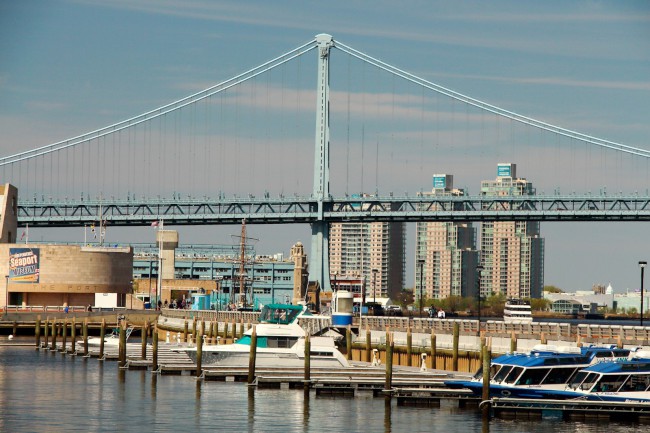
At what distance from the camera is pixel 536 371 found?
41906 mm

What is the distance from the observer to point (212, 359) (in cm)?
5519

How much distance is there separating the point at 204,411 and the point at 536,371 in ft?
34.9

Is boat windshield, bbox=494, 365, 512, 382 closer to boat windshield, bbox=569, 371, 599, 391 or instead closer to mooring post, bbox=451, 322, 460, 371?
boat windshield, bbox=569, 371, 599, 391

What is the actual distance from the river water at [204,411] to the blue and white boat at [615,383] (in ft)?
2.77

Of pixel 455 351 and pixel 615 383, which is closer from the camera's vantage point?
pixel 615 383

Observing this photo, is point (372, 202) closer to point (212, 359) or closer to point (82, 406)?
point (212, 359)

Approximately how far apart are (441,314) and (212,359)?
96.4 ft

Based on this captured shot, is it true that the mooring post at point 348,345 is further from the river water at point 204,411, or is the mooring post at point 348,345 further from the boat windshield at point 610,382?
the boat windshield at point 610,382

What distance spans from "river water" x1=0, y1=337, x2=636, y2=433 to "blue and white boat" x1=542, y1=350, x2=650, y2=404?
844 mm

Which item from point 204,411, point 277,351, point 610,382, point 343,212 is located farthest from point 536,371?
point 343,212

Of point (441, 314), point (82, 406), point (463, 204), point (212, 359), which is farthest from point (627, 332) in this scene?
point (463, 204)

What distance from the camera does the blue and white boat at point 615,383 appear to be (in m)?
41.1

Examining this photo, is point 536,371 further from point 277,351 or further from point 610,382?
point 277,351

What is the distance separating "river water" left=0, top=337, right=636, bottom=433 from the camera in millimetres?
40969
